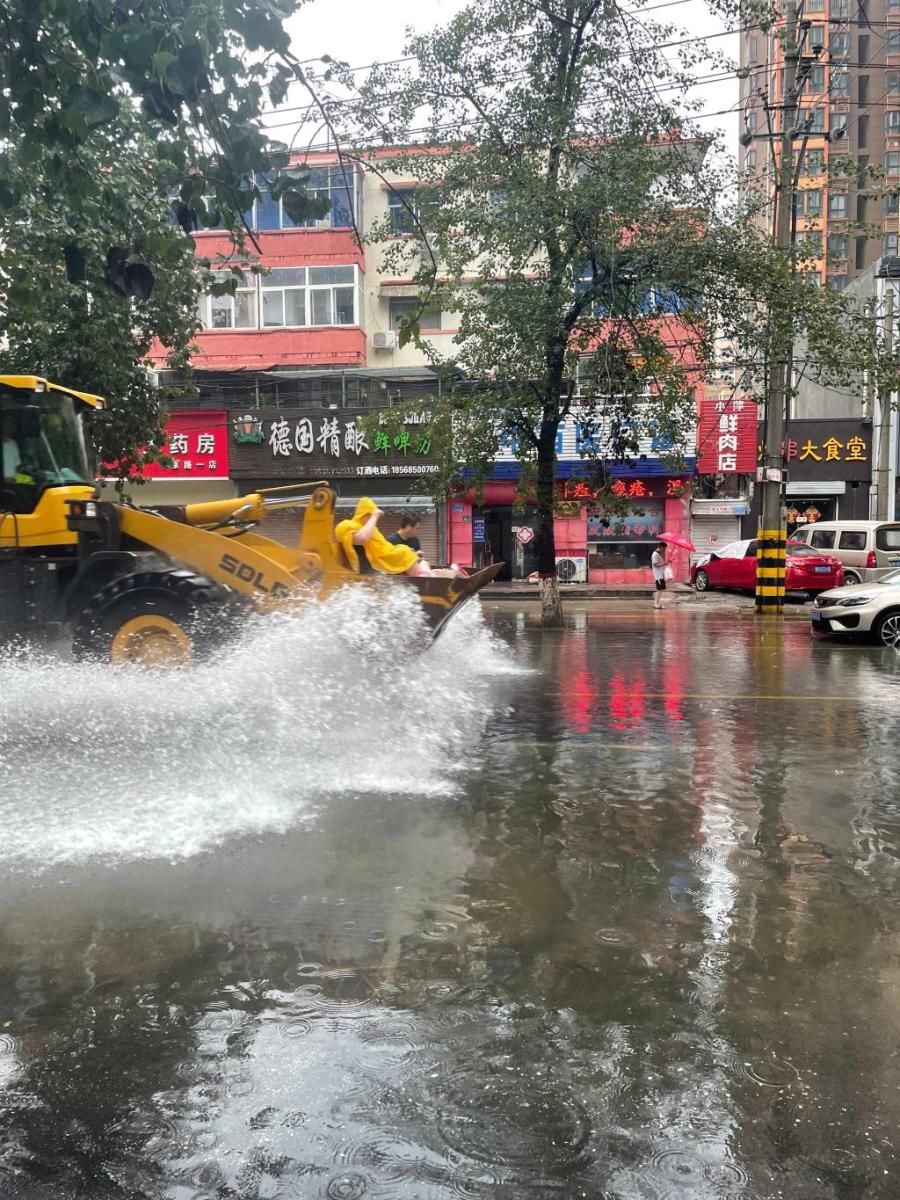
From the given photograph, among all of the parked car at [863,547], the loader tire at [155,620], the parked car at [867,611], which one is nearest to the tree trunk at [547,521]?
the parked car at [867,611]

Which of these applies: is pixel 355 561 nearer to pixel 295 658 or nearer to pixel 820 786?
pixel 295 658

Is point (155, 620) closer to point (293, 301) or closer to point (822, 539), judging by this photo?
point (822, 539)

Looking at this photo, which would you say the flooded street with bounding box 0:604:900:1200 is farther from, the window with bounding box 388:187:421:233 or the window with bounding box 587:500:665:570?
the window with bounding box 587:500:665:570

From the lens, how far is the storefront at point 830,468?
29828 millimetres

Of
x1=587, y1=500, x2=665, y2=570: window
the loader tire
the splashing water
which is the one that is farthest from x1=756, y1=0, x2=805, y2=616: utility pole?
the loader tire

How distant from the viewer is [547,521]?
58.7 feet

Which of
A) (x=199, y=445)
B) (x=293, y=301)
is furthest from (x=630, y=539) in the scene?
(x=199, y=445)

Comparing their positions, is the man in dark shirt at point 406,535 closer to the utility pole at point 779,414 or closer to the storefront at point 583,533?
the utility pole at point 779,414

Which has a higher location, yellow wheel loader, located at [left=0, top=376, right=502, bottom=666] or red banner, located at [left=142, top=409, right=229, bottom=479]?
red banner, located at [left=142, top=409, right=229, bottom=479]

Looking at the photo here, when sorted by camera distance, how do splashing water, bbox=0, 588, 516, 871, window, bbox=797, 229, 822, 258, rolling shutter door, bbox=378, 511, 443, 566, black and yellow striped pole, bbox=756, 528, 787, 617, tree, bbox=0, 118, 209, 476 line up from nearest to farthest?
splashing water, bbox=0, 588, 516, 871
tree, bbox=0, 118, 209, 476
window, bbox=797, 229, 822, 258
black and yellow striped pole, bbox=756, 528, 787, 617
rolling shutter door, bbox=378, 511, 443, 566

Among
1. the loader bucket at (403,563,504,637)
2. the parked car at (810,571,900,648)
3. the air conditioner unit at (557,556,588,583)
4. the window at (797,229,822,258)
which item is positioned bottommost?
the air conditioner unit at (557,556,588,583)

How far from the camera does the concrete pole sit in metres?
18.4

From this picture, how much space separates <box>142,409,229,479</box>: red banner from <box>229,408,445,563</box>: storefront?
1.33 feet

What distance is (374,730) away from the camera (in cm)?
738
